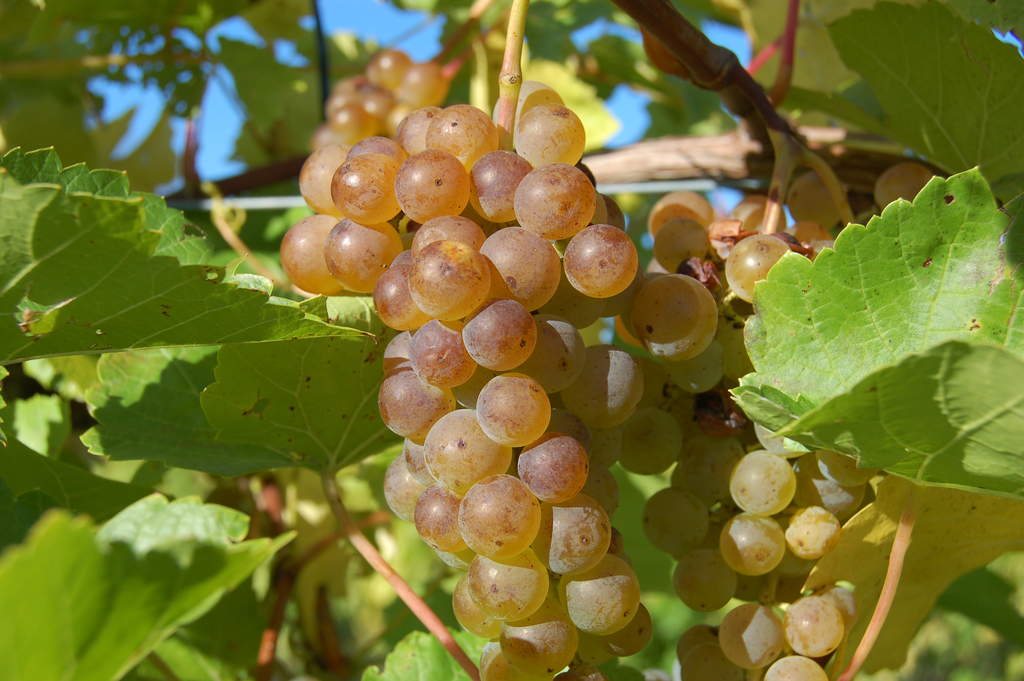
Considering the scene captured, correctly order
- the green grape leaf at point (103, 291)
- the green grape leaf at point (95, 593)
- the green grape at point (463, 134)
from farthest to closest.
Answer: the green grape at point (463, 134), the green grape leaf at point (103, 291), the green grape leaf at point (95, 593)

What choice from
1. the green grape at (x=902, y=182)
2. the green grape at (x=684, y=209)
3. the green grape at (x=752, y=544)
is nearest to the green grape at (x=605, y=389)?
the green grape at (x=752, y=544)

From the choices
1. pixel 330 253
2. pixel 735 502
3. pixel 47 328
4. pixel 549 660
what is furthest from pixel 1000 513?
pixel 47 328

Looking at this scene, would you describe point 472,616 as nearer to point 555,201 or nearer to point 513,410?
point 513,410

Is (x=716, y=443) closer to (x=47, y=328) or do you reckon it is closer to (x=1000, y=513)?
(x=1000, y=513)

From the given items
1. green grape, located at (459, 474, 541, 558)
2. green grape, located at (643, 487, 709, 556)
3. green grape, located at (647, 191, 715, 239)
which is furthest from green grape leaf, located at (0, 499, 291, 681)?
green grape, located at (647, 191, 715, 239)

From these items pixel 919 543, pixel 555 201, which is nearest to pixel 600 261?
pixel 555 201

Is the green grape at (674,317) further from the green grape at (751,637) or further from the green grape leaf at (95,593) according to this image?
the green grape leaf at (95,593)

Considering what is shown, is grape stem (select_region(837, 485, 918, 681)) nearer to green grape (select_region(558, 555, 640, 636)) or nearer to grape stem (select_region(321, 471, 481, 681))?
green grape (select_region(558, 555, 640, 636))
